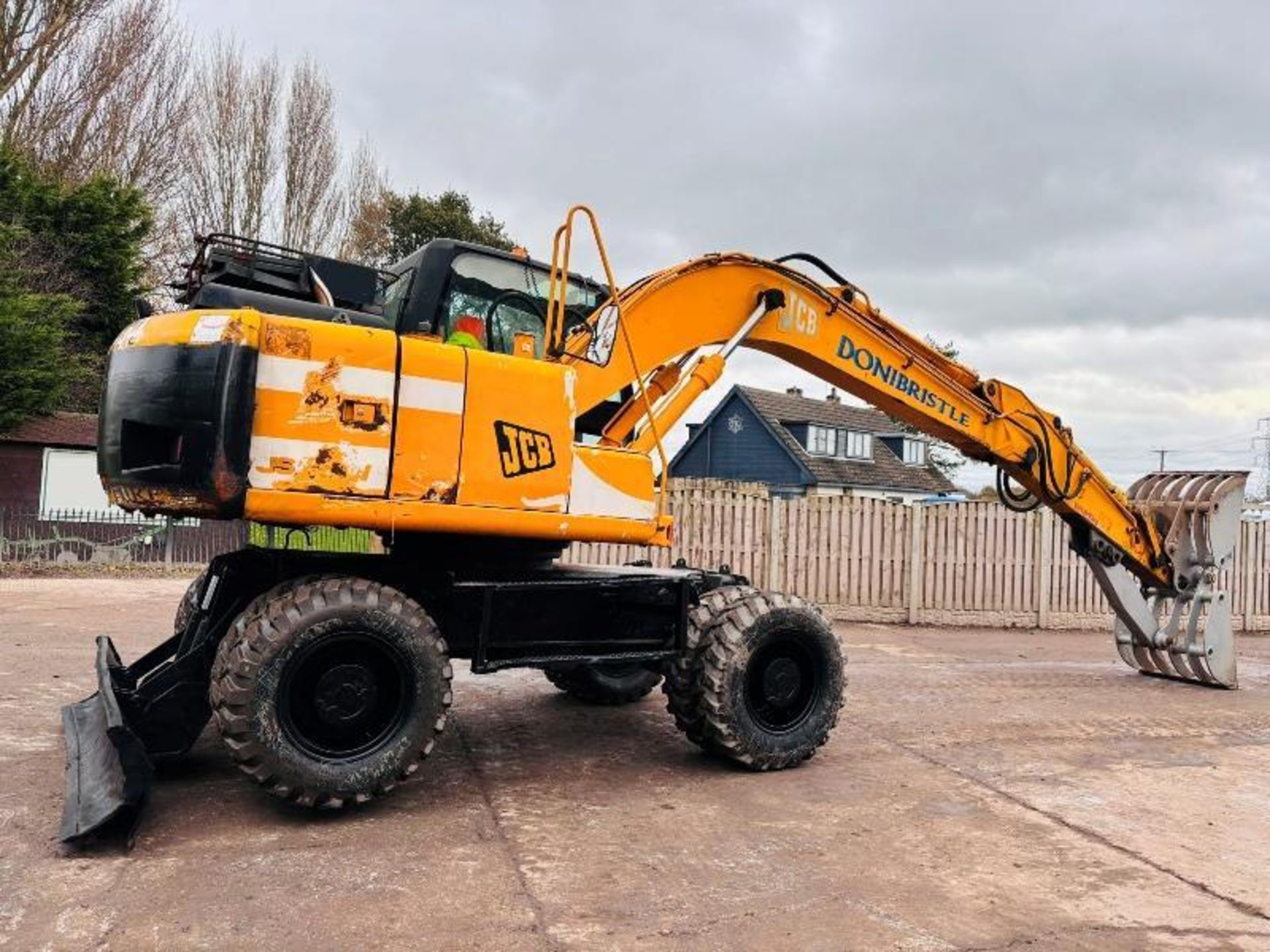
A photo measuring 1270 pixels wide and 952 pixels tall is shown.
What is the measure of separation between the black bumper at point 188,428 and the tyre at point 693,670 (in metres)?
2.53

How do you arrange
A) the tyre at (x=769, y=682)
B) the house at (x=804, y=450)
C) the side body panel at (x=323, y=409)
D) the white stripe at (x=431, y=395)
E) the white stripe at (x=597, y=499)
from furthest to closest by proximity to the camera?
the house at (x=804, y=450), the tyre at (x=769, y=682), the white stripe at (x=597, y=499), the white stripe at (x=431, y=395), the side body panel at (x=323, y=409)

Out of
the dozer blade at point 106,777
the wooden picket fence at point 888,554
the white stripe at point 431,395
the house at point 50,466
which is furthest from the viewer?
the house at point 50,466

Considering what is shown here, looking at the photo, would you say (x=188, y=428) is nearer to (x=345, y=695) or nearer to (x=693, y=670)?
(x=345, y=695)

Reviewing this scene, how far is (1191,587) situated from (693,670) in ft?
19.1

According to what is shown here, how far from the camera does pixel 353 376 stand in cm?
462

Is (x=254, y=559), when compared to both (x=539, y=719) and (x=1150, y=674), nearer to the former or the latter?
(x=539, y=719)

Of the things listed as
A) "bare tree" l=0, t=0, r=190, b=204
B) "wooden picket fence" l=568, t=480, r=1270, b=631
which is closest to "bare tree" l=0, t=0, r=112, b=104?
"bare tree" l=0, t=0, r=190, b=204

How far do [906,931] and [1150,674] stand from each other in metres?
7.39

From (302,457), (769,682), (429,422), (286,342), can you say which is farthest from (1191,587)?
(286,342)

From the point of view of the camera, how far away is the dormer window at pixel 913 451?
44.1 metres

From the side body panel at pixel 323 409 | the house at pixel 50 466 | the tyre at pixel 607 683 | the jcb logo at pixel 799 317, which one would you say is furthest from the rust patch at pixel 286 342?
the house at pixel 50 466

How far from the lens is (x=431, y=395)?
15.8ft

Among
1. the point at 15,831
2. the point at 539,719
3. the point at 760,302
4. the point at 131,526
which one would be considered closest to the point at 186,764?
the point at 15,831

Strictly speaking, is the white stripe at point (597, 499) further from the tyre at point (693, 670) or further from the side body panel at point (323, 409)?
the side body panel at point (323, 409)
